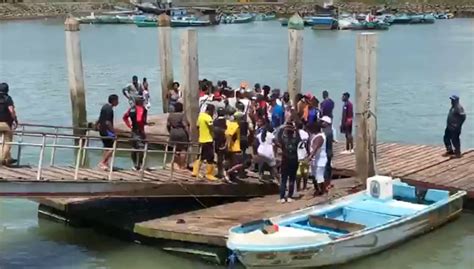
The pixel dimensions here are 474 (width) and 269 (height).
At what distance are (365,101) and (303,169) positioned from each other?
2140 millimetres

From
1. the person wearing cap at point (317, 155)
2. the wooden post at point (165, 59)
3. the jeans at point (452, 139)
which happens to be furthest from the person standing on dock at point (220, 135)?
the wooden post at point (165, 59)

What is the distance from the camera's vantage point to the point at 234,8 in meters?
126

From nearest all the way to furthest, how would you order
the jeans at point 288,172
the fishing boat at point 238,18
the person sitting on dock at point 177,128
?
the jeans at point 288,172, the person sitting on dock at point 177,128, the fishing boat at point 238,18

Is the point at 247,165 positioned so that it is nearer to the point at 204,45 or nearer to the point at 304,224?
the point at 304,224

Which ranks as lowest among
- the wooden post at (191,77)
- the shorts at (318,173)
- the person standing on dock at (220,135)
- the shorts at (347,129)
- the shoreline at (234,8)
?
the shorts at (318,173)

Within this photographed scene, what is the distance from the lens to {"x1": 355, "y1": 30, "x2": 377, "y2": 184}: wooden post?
691 inches

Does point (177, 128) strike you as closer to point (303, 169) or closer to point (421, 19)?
point (303, 169)

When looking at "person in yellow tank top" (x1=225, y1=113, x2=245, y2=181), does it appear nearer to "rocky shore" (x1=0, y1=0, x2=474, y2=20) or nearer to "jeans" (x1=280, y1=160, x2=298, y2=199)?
"jeans" (x1=280, y1=160, x2=298, y2=199)

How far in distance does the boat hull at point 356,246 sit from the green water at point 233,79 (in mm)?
265

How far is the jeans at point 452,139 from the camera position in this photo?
19703 mm

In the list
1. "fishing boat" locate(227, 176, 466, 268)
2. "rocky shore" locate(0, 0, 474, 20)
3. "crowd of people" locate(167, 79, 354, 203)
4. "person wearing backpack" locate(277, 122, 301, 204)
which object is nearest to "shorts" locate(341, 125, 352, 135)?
"crowd of people" locate(167, 79, 354, 203)

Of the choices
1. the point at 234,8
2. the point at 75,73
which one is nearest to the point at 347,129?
the point at 75,73

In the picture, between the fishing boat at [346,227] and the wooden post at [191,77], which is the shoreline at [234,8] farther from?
the fishing boat at [346,227]

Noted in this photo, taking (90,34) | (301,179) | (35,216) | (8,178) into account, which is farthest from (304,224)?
(90,34)
